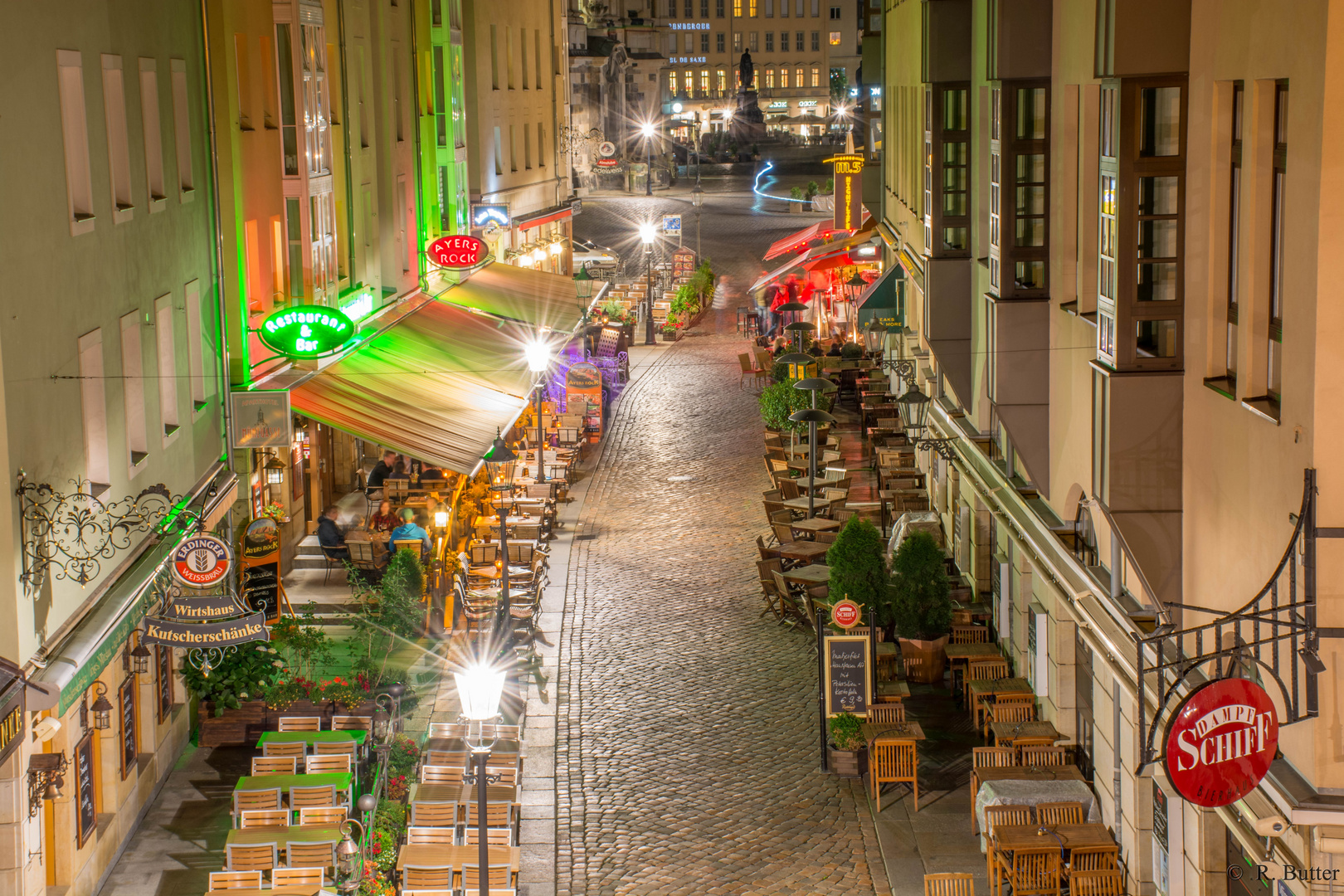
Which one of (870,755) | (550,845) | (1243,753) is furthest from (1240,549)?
Result: (550,845)

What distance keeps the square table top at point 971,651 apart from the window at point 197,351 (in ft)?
32.3

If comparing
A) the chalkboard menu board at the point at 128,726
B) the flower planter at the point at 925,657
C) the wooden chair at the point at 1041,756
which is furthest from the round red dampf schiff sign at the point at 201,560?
the flower planter at the point at 925,657

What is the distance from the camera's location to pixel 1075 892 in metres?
14.7

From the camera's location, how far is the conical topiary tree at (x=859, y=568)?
20906 mm

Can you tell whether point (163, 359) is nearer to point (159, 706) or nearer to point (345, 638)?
point (159, 706)

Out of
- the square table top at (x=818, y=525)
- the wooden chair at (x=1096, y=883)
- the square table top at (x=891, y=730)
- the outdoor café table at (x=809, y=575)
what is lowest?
the wooden chair at (x=1096, y=883)

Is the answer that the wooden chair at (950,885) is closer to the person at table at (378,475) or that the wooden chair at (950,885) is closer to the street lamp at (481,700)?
the street lamp at (481,700)

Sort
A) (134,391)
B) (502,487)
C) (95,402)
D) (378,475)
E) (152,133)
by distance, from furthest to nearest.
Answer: (502,487) → (378,475) → (152,133) → (134,391) → (95,402)

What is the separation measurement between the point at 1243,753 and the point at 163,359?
12654 millimetres

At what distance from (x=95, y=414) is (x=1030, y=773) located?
9965 millimetres

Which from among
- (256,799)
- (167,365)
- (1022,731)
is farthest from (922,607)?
(167,365)

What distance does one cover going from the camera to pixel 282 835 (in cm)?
1512

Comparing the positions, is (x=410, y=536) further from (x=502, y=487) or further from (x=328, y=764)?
(x=328, y=764)

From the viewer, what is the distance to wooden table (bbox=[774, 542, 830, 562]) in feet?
80.0
